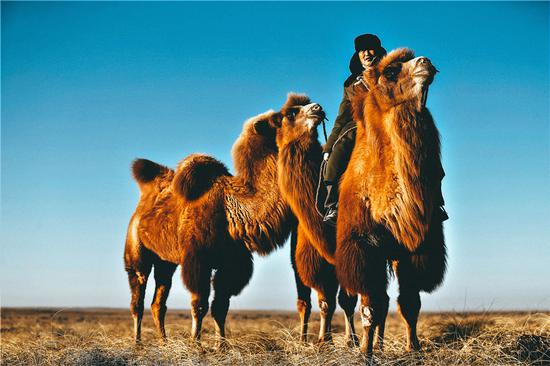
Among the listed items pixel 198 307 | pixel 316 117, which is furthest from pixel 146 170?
pixel 316 117

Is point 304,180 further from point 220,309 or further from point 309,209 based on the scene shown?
point 220,309

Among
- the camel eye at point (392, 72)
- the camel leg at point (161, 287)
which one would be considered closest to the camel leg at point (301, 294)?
the camel leg at point (161, 287)

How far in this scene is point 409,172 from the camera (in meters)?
5.23

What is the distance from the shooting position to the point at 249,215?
7922mm

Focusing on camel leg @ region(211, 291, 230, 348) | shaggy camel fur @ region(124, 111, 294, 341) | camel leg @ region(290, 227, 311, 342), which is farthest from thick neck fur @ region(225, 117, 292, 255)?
camel leg @ region(211, 291, 230, 348)

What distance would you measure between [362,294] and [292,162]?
2.42m

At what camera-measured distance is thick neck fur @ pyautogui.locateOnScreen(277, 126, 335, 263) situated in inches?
270

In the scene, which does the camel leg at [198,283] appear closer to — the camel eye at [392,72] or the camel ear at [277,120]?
the camel ear at [277,120]

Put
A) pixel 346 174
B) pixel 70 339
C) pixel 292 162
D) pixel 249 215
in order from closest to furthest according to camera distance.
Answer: pixel 346 174 < pixel 292 162 < pixel 249 215 < pixel 70 339

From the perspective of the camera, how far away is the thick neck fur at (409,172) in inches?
206

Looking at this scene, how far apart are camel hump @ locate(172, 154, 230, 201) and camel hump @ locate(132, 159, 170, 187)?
162 cm

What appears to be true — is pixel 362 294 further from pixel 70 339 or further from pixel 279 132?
pixel 70 339

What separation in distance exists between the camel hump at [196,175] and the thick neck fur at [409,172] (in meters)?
3.71

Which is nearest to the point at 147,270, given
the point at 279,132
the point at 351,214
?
the point at 279,132
